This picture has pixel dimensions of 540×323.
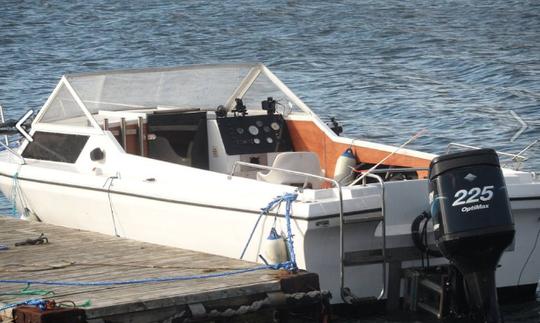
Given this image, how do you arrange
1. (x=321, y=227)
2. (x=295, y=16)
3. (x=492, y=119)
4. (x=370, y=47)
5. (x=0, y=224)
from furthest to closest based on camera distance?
(x=295, y=16) → (x=370, y=47) → (x=492, y=119) → (x=0, y=224) → (x=321, y=227)

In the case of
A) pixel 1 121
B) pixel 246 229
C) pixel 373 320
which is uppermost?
pixel 1 121

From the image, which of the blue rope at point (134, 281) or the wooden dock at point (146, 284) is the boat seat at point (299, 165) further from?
the blue rope at point (134, 281)

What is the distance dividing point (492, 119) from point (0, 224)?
10.1 metres

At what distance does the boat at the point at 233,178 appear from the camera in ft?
31.8

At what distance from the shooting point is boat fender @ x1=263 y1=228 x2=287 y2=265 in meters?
9.54

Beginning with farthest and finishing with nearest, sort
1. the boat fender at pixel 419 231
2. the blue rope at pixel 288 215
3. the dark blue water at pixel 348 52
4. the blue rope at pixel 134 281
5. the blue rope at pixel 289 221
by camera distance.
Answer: the dark blue water at pixel 348 52 < the boat fender at pixel 419 231 < the blue rope at pixel 289 221 < the blue rope at pixel 288 215 < the blue rope at pixel 134 281

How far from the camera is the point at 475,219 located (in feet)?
29.9

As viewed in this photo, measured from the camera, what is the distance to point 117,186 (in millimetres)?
11148

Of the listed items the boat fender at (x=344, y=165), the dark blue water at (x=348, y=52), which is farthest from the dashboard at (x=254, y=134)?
the dark blue water at (x=348, y=52)

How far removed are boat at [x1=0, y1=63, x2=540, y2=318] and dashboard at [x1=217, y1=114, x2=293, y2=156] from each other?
1 cm

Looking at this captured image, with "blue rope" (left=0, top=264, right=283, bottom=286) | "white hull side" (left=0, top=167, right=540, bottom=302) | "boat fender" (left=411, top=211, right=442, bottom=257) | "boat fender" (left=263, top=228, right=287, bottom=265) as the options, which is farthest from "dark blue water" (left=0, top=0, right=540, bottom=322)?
"blue rope" (left=0, top=264, right=283, bottom=286)

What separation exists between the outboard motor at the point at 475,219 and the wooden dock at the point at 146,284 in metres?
1.02

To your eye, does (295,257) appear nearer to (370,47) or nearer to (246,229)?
A: (246,229)

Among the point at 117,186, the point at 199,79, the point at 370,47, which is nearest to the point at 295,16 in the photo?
the point at 370,47
